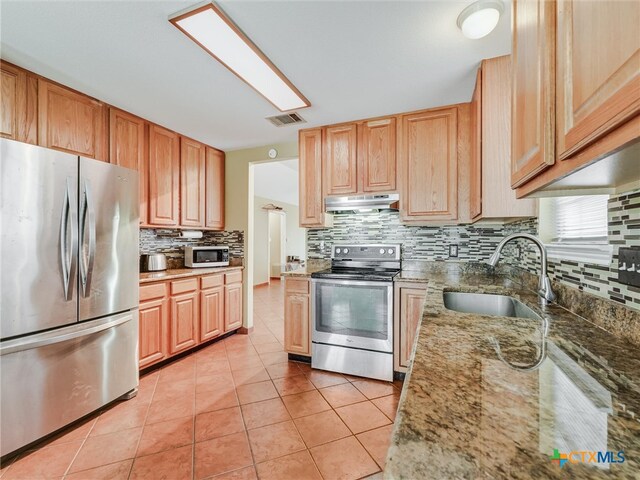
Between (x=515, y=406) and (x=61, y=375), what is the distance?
235 cm

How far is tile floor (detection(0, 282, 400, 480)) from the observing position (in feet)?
4.95

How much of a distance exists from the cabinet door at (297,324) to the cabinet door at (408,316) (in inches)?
34.7

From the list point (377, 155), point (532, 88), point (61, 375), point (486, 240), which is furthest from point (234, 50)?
point (486, 240)

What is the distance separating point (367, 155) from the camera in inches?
110

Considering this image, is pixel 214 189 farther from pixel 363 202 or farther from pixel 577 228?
pixel 577 228

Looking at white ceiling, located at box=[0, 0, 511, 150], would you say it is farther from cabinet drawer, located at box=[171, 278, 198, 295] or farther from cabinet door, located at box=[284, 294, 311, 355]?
cabinet door, located at box=[284, 294, 311, 355]

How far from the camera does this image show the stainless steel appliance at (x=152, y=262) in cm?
291

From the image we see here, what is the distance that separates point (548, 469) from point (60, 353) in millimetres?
2356

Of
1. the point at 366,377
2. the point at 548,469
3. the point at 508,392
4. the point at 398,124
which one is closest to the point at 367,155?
the point at 398,124

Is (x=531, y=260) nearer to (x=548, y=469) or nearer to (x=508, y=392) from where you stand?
(x=508, y=392)

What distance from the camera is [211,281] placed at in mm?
3197

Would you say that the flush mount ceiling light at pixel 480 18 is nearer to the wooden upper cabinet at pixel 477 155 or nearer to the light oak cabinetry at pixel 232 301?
the wooden upper cabinet at pixel 477 155

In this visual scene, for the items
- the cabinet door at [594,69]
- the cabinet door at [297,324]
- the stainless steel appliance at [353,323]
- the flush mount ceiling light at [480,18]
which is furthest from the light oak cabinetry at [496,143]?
the cabinet door at [297,324]

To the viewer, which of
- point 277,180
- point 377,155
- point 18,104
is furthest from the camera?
point 277,180
